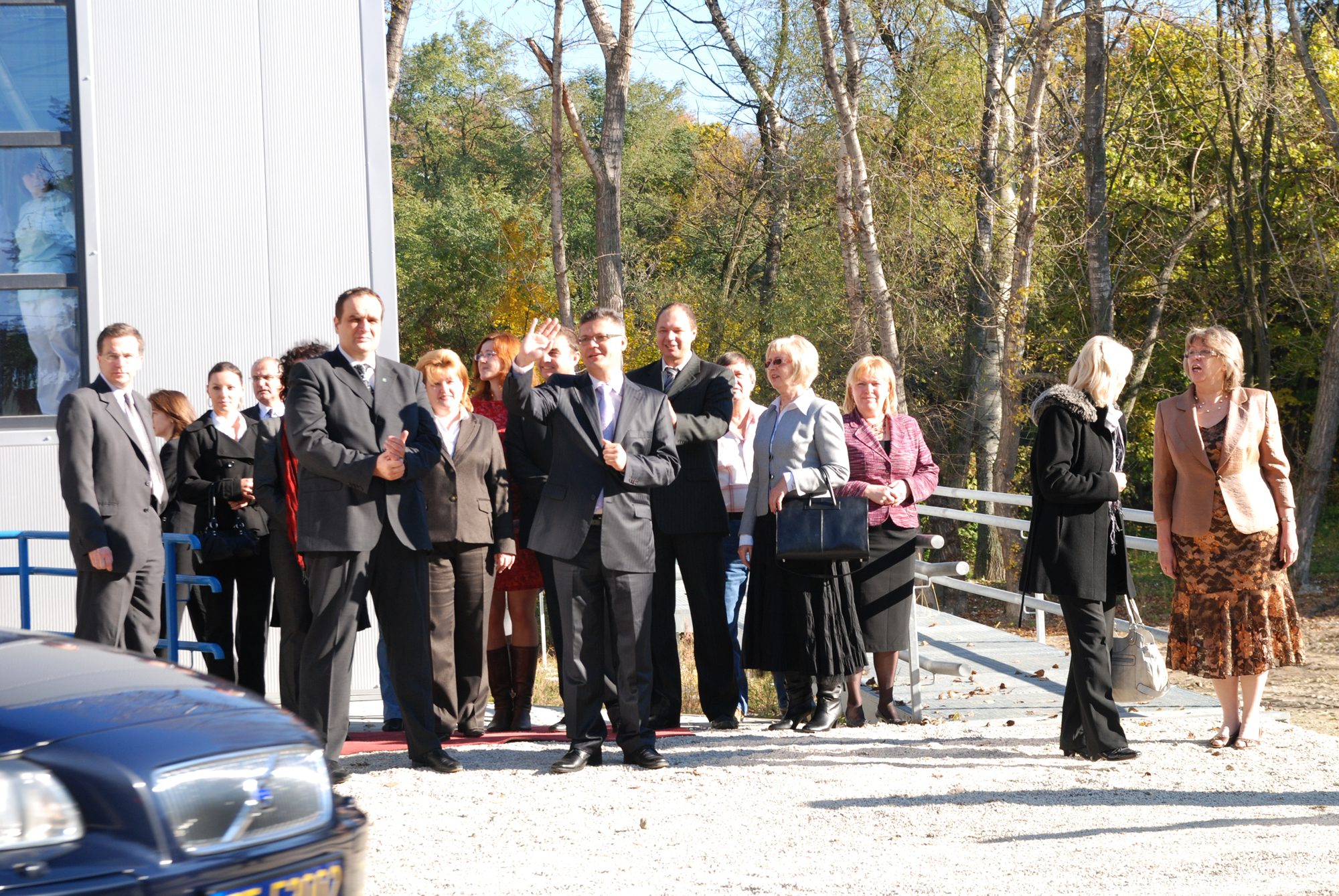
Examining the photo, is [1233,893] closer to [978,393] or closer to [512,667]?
[512,667]

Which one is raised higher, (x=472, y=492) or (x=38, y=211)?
(x=38, y=211)

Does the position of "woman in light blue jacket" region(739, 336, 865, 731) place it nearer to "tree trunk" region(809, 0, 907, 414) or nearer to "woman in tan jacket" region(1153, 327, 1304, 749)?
"woman in tan jacket" region(1153, 327, 1304, 749)

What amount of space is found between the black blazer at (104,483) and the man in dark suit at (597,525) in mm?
1704

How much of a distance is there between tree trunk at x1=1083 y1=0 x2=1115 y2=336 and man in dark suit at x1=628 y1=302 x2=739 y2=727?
9648 millimetres

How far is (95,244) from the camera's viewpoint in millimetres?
7645

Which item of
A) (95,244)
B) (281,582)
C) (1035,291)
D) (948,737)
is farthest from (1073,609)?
(1035,291)

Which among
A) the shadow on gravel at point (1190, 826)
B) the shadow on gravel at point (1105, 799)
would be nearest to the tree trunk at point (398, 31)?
the shadow on gravel at point (1105, 799)

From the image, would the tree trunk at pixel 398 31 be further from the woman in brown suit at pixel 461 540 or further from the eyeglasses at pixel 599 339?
the eyeglasses at pixel 599 339

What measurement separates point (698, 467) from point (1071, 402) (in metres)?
1.84

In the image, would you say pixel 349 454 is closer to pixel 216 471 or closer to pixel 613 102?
pixel 216 471

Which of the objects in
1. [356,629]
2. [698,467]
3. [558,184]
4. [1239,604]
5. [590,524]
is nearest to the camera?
[356,629]

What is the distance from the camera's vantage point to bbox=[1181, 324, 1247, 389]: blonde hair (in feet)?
19.7

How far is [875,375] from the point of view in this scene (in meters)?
6.79

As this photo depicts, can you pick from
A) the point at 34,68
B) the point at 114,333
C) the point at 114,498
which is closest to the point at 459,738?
the point at 114,498
